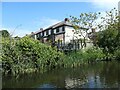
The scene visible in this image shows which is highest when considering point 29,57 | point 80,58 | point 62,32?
point 62,32

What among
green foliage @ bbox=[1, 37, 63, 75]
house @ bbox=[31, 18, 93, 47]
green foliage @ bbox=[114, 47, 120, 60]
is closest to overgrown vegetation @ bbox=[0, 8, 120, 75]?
green foliage @ bbox=[1, 37, 63, 75]

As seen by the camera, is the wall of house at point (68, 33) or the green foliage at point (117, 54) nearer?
the green foliage at point (117, 54)

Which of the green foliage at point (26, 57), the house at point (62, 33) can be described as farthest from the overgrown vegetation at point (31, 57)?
the house at point (62, 33)

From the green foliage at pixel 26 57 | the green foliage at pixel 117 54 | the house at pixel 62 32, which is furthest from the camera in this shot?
the house at pixel 62 32

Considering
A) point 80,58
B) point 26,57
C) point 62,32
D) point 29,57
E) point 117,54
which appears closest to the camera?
point 26,57

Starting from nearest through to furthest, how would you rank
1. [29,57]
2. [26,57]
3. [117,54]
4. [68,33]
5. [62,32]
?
[26,57]
[29,57]
[117,54]
[68,33]
[62,32]

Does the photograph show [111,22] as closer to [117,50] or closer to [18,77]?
[117,50]

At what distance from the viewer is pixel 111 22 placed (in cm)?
3978

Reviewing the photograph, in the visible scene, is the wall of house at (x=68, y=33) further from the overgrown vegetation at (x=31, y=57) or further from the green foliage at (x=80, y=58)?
the overgrown vegetation at (x=31, y=57)

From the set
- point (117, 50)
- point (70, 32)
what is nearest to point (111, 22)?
point (117, 50)

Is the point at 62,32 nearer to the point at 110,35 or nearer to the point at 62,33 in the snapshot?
the point at 62,33

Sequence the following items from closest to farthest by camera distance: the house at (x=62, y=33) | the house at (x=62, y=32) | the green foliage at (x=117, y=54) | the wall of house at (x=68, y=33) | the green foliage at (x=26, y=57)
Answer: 1. the green foliage at (x=26, y=57)
2. the green foliage at (x=117, y=54)
3. the house at (x=62, y=33)
4. the house at (x=62, y=32)
5. the wall of house at (x=68, y=33)

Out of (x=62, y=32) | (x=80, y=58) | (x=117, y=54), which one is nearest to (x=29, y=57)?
(x=80, y=58)

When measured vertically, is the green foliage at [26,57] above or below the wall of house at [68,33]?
below
